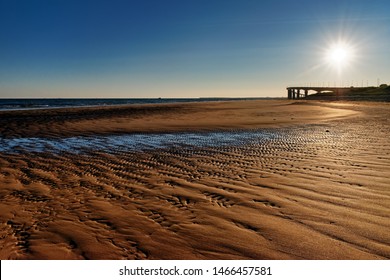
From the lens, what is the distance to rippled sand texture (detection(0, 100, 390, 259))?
11.5ft

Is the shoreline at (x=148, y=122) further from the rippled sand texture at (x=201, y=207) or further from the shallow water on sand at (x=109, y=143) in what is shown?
the rippled sand texture at (x=201, y=207)

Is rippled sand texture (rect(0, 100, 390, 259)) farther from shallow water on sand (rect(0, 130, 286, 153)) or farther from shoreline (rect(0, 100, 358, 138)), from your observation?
shoreline (rect(0, 100, 358, 138))

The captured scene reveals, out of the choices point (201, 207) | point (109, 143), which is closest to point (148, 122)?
point (109, 143)

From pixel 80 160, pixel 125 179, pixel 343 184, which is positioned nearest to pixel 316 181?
pixel 343 184

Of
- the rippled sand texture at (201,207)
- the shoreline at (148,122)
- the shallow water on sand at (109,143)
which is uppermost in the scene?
the shoreline at (148,122)

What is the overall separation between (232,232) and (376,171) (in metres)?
3.98

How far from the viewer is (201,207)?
4.73 meters

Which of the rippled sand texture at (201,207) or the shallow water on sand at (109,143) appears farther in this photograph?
the shallow water on sand at (109,143)

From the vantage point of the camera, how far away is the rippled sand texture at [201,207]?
3508 mm

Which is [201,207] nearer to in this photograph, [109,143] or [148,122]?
[109,143]

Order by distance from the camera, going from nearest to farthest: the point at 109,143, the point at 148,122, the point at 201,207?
the point at 201,207 → the point at 109,143 → the point at 148,122

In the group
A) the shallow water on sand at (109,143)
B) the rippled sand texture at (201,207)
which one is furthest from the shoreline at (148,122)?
the rippled sand texture at (201,207)

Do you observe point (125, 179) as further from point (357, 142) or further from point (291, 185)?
point (357, 142)
